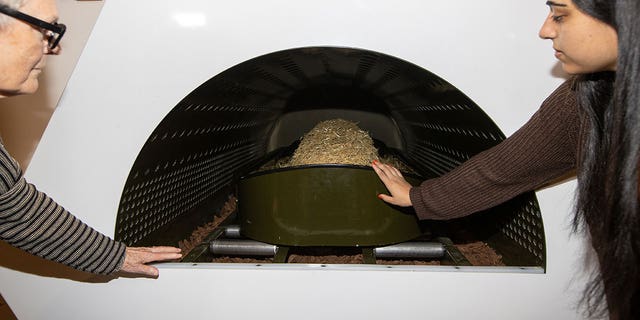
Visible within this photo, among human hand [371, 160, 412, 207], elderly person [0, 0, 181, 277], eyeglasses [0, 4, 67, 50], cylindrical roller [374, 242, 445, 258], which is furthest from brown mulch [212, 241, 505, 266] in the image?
eyeglasses [0, 4, 67, 50]

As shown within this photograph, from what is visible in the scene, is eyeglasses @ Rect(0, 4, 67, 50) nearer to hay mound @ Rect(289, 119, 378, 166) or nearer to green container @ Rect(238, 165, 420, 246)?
green container @ Rect(238, 165, 420, 246)

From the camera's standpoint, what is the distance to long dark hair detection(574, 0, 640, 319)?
677 millimetres

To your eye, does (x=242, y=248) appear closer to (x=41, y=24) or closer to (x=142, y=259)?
(x=142, y=259)

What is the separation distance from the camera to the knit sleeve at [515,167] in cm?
98

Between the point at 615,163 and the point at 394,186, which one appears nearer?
the point at 615,163

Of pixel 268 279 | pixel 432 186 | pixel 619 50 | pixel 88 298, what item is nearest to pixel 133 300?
pixel 88 298

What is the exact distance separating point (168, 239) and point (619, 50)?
4.21 ft

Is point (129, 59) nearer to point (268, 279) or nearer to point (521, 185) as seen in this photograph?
point (268, 279)

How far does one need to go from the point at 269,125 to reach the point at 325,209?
4.62 ft

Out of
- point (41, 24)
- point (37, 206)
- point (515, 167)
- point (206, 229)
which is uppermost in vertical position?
point (41, 24)

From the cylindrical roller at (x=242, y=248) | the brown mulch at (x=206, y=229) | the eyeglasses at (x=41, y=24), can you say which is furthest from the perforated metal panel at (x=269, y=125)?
the eyeglasses at (x=41, y=24)

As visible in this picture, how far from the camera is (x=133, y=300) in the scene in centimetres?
118

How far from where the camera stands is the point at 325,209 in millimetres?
1252

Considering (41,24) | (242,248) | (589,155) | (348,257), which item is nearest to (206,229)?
(242,248)
